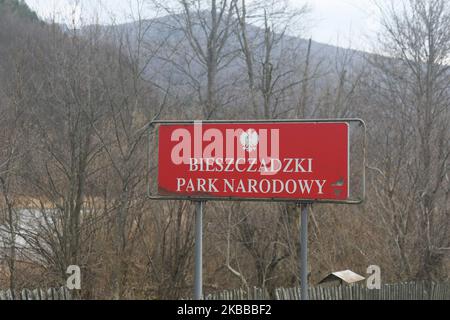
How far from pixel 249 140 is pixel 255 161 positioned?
22 cm

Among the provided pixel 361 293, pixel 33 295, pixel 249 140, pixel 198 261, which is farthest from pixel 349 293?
pixel 33 295

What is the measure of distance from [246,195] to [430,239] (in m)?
6.45

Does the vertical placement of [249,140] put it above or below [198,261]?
above

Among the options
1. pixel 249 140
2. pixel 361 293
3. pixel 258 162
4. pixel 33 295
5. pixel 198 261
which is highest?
pixel 249 140

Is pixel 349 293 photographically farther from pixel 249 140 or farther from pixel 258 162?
pixel 249 140

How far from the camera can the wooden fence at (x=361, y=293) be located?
868 centimetres

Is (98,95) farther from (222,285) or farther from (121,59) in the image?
(222,285)

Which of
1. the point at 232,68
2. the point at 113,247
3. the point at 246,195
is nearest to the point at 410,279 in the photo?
the point at 113,247

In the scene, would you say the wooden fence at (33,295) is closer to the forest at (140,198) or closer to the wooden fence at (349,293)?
the wooden fence at (349,293)

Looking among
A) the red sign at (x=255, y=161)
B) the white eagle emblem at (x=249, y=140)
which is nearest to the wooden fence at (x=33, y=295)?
the red sign at (x=255, y=161)

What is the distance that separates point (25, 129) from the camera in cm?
1227

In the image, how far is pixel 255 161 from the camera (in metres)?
6.19

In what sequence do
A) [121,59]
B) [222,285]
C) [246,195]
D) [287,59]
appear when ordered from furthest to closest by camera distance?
[287,59] < [222,285] < [121,59] < [246,195]

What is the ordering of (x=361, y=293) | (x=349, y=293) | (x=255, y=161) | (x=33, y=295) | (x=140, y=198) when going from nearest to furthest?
(x=255, y=161), (x=33, y=295), (x=349, y=293), (x=361, y=293), (x=140, y=198)
